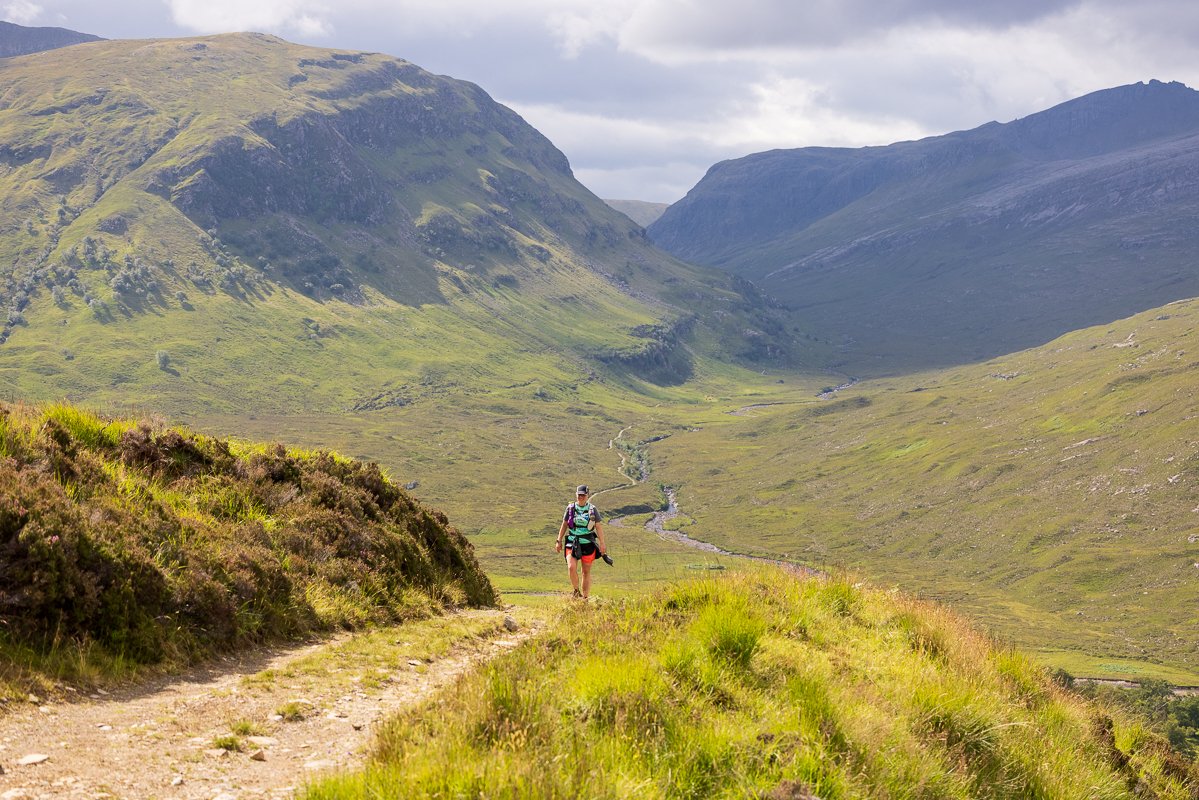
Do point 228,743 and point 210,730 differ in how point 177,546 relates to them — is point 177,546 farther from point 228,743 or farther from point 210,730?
point 228,743

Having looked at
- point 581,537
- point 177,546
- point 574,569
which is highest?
point 177,546

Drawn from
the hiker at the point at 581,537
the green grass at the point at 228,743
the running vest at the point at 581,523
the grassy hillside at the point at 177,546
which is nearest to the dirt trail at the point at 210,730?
the green grass at the point at 228,743

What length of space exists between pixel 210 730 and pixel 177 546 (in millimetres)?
5061

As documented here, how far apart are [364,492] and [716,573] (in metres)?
10.1

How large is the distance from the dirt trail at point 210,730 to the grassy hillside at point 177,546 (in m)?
0.96

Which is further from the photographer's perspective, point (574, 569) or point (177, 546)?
point (574, 569)

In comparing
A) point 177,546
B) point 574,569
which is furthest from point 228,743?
point 574,569

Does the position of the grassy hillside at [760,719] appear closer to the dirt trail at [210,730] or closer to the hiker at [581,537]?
the dirt trail at [210,730]

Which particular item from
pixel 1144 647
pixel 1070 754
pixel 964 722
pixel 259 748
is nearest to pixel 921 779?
pixel 964 722

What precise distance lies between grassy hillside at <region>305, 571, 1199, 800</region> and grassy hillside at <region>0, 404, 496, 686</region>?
17.9 feet

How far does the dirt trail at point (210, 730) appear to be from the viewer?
24.9ft

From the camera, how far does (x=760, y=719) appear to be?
8.58 metres

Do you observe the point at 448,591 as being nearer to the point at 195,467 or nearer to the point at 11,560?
the point at 195,467

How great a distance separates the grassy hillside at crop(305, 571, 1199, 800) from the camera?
6.91 meters
